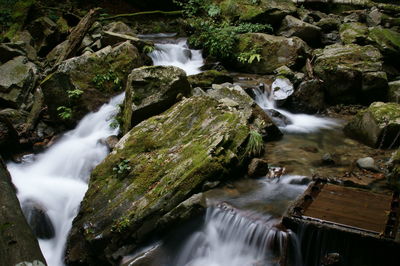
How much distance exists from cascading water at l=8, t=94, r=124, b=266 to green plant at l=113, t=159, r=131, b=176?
1147 mm

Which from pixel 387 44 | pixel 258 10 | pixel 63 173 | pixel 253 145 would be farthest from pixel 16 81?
pixel 387 44

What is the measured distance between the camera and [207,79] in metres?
9.44

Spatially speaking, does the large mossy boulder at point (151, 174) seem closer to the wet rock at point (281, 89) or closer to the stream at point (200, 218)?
the stream at point (200, 218)

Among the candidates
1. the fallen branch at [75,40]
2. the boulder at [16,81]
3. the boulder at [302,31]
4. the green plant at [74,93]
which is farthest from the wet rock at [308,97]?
the boulder at [16,81]

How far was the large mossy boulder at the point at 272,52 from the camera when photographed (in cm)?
1069

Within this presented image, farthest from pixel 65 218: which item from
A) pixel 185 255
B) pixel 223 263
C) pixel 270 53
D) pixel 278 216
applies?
pixel 270 53

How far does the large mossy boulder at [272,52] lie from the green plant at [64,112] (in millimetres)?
5380

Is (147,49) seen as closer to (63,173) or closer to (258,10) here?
(258,10)

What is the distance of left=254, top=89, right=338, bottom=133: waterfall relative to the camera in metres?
8.30

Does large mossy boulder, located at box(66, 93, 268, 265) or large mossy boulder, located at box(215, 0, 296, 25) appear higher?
large mossy boulder, located at box(215, 0, 296, 25)

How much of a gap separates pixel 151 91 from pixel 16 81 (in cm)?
462

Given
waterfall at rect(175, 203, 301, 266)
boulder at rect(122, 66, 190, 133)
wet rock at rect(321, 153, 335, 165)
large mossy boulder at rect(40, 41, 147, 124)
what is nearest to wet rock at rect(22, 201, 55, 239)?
boulder at rect(122, 66, 190, 133)

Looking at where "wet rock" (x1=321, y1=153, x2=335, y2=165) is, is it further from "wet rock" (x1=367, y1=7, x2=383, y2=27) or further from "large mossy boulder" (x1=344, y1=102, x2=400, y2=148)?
"wet rock" (x1=367, y1=7, x2=383, y2=27)

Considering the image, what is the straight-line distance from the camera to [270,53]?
35.8ft
